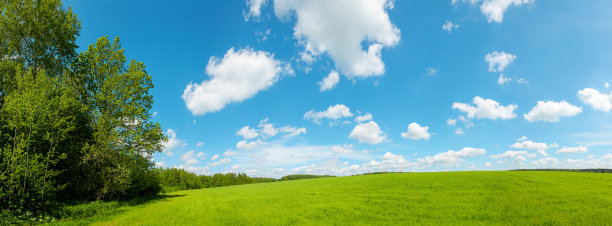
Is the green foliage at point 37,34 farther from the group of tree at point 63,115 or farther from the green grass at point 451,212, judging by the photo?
the green grass at point 451,212

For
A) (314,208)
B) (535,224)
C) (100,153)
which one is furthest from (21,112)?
(535,224)

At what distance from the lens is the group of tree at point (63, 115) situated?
18.5 metres

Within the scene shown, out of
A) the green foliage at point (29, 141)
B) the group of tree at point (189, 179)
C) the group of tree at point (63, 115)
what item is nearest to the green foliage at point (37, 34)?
the group of tree at point (63, 115)

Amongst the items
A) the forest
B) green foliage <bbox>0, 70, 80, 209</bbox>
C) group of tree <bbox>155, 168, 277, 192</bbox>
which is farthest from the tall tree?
group of tree <bbox>155, 168, 277, 192</bbox>

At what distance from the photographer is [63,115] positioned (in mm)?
21688

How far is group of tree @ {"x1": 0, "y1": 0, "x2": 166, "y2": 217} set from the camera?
1850 centimetres

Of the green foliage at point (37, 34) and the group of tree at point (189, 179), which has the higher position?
the green foliage at point (37, 34)

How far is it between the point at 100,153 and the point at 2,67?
→ 11773 millimetres

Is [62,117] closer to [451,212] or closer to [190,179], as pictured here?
[451,212]

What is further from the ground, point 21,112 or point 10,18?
point 10,18

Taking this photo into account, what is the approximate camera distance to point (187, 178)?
379 feet

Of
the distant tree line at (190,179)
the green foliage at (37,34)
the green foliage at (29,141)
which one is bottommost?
the distant tree line at (190,179)

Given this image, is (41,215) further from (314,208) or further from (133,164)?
(314,208)

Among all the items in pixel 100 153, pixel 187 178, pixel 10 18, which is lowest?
pixel 187 178
